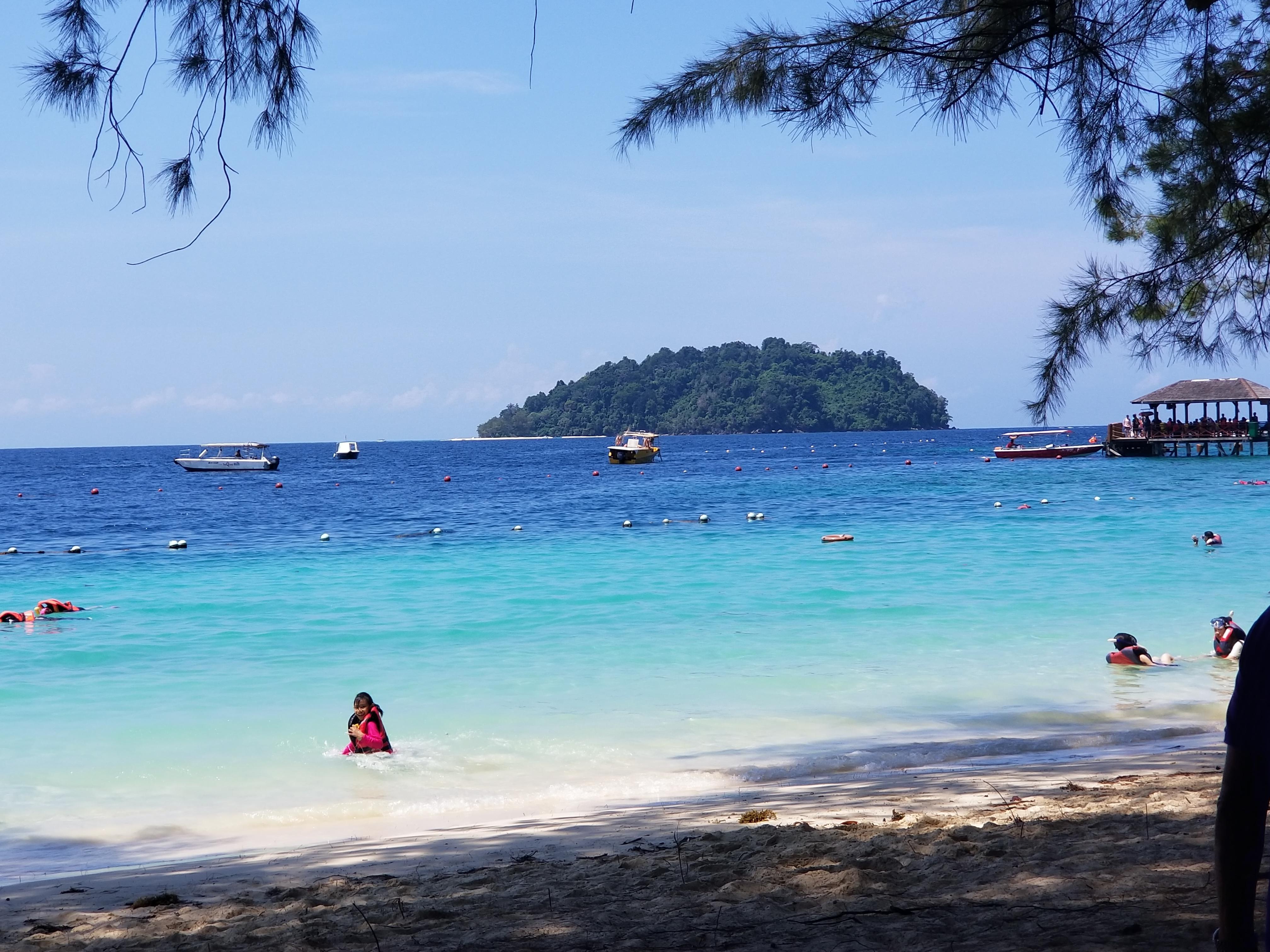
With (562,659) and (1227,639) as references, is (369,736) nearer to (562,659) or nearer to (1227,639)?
(562,659)

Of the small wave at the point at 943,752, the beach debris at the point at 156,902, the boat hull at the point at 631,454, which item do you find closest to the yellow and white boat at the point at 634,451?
the boat hull at the point at 631,454

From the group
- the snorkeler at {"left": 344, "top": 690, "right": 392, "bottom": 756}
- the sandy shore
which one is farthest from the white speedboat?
the sandy shore

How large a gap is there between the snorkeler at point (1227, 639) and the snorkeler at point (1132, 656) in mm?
575

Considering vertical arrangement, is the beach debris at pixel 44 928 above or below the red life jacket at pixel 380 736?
above

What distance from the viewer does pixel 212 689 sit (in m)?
12.7

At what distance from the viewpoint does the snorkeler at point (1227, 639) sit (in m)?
12.2

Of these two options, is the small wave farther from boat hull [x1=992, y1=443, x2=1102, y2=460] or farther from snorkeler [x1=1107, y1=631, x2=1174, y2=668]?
boat hull [x1=992, y1=443, x2=1102, y2=460]

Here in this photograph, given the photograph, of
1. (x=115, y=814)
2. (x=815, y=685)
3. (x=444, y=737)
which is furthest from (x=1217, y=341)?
(x=115, y=814)

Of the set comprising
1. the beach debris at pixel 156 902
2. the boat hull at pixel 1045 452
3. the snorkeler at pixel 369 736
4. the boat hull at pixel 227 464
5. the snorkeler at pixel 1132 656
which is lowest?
the snorkeler at pixel 1132 656

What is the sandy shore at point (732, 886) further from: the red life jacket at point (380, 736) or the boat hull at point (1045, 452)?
the boat hull at point (1045, 452)

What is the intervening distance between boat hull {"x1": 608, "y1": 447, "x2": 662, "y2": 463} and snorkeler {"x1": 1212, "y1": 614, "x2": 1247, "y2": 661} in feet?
215

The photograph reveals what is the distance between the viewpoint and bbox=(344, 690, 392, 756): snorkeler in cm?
945

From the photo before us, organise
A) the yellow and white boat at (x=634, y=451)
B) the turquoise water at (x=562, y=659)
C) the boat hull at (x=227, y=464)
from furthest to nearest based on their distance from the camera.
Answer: the boat hull at (x=227, y=464)
the yellow and white boat at (x=634, y=451)
the turquoise water at (x=562, y=659)

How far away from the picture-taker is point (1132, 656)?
12.2 m
